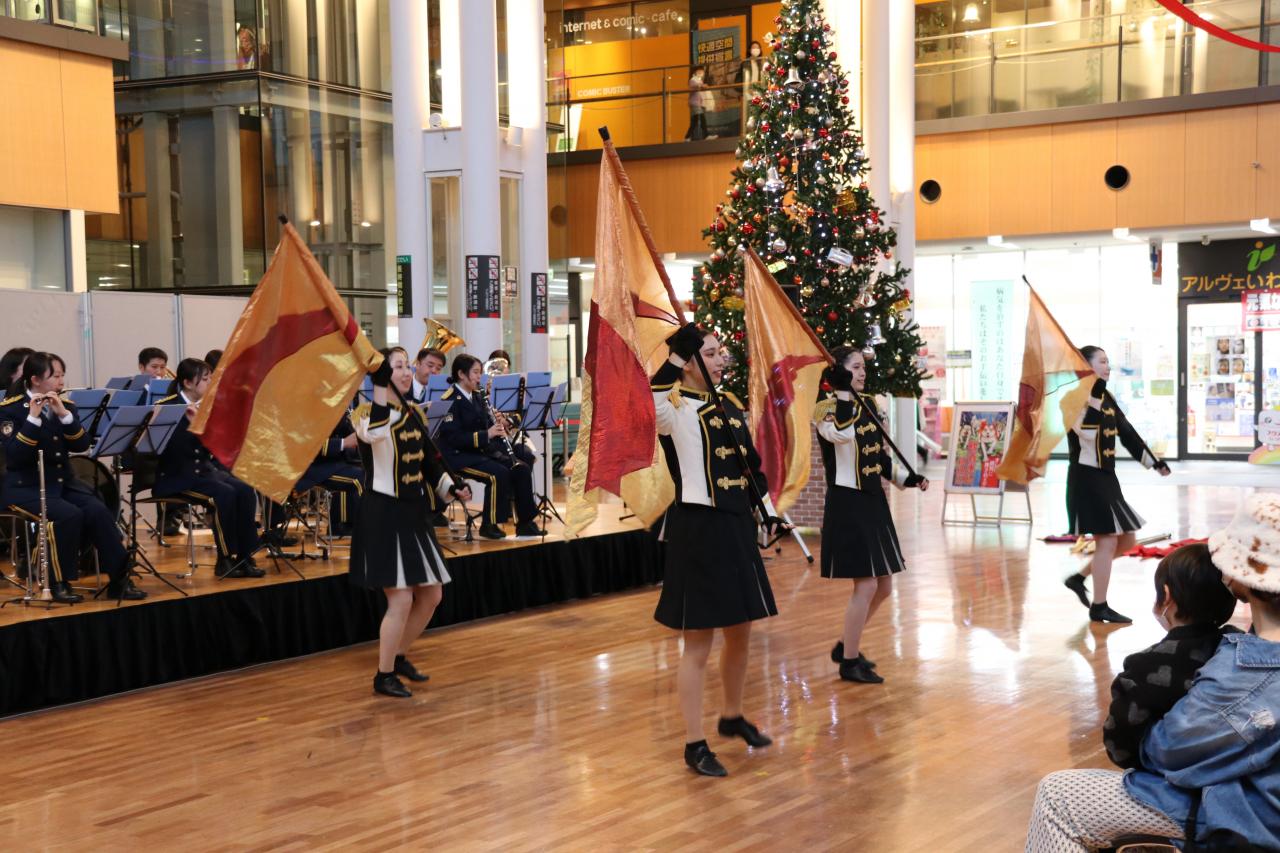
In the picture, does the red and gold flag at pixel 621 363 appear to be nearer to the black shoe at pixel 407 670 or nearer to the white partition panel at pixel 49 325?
the black shoe at pixel 407 670

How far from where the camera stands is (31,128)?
38.7ft

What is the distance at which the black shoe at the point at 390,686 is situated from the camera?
6.73 meters

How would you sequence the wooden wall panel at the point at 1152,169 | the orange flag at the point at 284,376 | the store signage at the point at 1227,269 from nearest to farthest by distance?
the orange flag at the point at 284,376 < the wooden wall panel at the point at 1152,169 < the store signage at the point at 1227,269

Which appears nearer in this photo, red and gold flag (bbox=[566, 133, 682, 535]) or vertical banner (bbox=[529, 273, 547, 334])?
red and gold flag (bbox=[566, 133, 682, 535])

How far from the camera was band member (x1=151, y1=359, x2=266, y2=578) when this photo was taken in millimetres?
8070

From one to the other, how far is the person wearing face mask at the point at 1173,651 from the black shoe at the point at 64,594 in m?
5.76

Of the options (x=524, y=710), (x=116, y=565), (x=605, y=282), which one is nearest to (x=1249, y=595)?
(x=605, y=282)

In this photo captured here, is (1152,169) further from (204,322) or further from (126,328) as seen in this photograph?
(126,328)

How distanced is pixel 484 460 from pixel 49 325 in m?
3.90

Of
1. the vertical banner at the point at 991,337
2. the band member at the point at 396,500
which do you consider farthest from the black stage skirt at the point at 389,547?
the vertical banner at the point at 991,337

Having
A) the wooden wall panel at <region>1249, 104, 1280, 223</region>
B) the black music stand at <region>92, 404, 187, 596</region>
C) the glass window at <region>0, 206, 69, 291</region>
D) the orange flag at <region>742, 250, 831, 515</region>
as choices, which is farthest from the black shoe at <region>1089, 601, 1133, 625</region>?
the wooden wall panel at <region>1249, 104, 1280, 223</region>

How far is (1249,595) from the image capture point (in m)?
3.00

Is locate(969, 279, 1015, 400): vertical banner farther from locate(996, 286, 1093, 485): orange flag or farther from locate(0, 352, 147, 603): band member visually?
locate(0, 352, 147, 603): band member

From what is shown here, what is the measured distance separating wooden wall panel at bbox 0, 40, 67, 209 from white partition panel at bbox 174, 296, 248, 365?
4.96 ft
